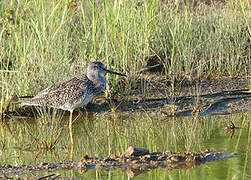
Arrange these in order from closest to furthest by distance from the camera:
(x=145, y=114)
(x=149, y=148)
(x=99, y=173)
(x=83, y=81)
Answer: (x=99, y=173)
(x=149, y=148)
(x=83, y=81)
(x=145, y=114)

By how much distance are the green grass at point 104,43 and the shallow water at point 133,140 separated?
94 cm

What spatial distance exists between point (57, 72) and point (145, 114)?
1649 mm

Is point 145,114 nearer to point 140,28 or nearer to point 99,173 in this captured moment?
point 140,28

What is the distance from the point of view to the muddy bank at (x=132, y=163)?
5086 millimetres

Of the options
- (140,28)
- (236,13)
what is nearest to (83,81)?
(140,28)

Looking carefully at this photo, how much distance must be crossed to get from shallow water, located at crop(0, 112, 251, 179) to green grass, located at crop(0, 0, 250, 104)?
94 centimetres

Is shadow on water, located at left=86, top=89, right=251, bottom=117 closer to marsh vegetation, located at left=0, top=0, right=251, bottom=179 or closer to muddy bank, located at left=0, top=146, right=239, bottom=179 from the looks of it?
Result: marsh vegetation, located at left=0, top=0, right=251, bottom=179

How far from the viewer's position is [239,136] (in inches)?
253

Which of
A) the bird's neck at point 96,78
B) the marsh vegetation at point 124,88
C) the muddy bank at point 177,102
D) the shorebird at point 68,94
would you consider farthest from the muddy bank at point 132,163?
the muddy bank at point 177,102

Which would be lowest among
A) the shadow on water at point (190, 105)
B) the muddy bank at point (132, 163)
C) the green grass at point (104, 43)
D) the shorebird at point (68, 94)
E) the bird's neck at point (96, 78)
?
A: the muddy bank at point (132, 163)

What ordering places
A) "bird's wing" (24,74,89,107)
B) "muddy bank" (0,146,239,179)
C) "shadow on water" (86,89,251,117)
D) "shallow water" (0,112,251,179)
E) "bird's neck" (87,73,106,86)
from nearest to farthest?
"shallow water" (0,112,251,179)
"muddy bank" (0,146,239,179)
"bird's wing" (24,74,89,107)
"bird's neck" (87,73,106,86)
"shadow on water" (86,89,251,117)

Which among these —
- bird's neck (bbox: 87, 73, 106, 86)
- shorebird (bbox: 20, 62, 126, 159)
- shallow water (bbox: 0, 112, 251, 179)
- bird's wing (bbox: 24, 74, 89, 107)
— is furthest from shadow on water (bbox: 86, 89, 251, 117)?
bird's wing (bbox: 24, 74, 89, 107)

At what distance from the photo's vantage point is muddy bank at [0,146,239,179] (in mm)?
5086

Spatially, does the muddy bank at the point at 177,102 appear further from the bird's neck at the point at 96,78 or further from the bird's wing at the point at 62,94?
the bird's neck at the point at 96,78
